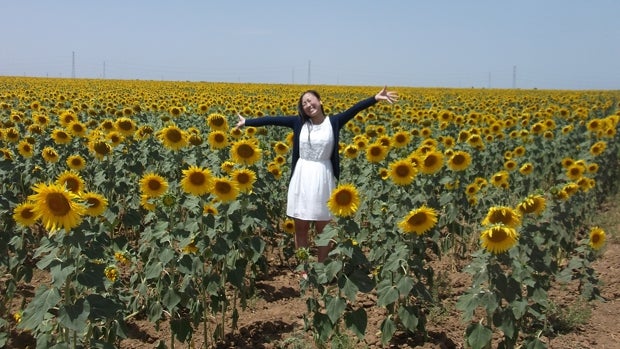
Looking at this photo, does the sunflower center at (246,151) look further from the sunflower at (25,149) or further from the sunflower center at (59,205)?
the sunflower at (25,149)

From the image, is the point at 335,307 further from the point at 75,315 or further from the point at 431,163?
the point at 431,163

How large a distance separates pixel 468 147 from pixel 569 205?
291cm

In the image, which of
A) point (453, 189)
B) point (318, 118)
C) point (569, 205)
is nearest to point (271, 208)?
point (318, 118)

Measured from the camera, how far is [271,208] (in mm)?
6719

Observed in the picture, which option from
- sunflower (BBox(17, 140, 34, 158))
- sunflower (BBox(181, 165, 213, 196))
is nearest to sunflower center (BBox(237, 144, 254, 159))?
sunflower (BBox(181, 165, 213, 196))

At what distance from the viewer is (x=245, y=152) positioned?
187 inches

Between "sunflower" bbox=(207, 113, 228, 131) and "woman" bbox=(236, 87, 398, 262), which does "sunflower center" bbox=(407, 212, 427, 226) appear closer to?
"woman" bbox=(236, 87, 398, 262)

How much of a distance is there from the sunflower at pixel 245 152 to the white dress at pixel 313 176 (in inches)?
23.0

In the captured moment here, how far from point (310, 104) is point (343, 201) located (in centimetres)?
172

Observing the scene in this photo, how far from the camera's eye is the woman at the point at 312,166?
5045 mm

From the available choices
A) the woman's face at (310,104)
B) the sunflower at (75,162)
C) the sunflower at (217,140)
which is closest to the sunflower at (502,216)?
the woman's face at (310,104)

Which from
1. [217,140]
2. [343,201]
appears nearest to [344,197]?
[343,201]

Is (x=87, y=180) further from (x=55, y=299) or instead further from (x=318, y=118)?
(x=55, y=299)

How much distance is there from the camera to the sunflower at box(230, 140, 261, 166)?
186 inches
